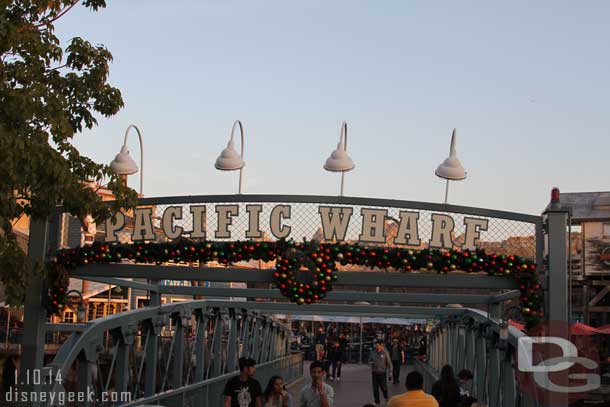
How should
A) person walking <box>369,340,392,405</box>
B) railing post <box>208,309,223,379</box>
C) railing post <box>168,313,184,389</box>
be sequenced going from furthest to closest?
person walking <box>369,340,392,405</box> < railing post <box>208,309,223,379</box> < railing post <box>168,313,184,389</box>

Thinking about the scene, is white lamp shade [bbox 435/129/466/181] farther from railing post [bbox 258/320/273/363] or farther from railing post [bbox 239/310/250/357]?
railing post [bbox 258/320/273/363]

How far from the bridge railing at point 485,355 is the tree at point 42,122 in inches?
227

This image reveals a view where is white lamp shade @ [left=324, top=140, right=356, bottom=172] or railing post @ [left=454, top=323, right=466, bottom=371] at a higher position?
white lamp shade @ [left=324, top=140, right=356, bottom=172]

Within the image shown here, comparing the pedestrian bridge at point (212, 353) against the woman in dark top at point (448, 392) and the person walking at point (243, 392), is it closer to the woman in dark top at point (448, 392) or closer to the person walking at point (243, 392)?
the woman in dark top at point (448, 392)

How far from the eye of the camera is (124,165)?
15.4 meters

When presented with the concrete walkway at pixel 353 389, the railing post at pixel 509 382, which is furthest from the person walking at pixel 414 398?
the concrete walkway at pixel 353 389

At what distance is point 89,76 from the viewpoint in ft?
40.4

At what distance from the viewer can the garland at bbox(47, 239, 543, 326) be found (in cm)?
1353

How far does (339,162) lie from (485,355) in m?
6.05

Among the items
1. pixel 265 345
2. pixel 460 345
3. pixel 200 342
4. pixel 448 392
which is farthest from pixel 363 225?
pixel 265 345

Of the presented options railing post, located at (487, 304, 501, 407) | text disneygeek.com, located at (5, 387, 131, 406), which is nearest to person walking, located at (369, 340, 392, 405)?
railing post, located at (487, 304, 501, 407)

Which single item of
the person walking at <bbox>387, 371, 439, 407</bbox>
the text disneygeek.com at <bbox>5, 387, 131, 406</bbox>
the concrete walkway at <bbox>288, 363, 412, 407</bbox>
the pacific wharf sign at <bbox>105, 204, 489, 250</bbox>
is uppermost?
the pacific wharf sign at <bbox>105, 204, 489, 250</bbox>

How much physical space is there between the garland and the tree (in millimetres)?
2218

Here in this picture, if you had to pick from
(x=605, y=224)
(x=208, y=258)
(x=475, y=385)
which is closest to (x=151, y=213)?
(x=208, y=258)
